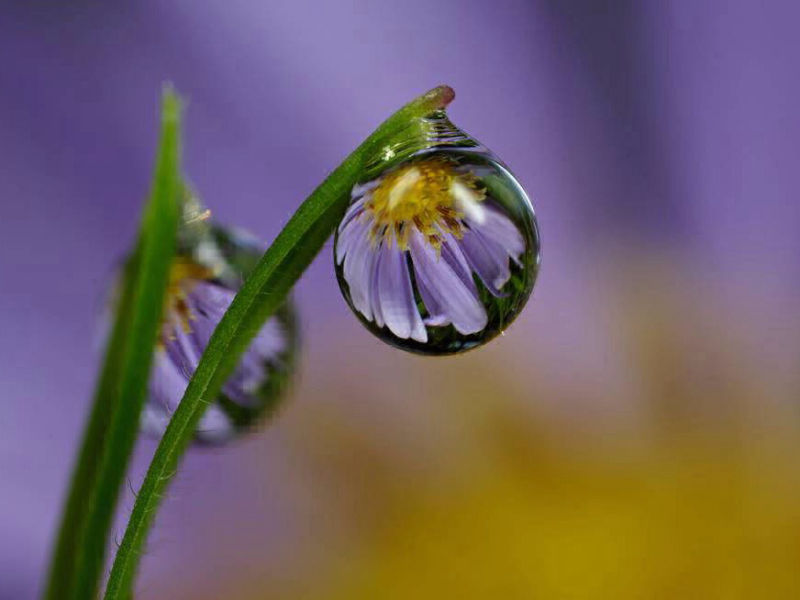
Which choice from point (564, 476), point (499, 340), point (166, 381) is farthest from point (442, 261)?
point (499, 340)

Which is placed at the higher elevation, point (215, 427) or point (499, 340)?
point (499, 340)

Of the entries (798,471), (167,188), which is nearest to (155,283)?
(167,188)

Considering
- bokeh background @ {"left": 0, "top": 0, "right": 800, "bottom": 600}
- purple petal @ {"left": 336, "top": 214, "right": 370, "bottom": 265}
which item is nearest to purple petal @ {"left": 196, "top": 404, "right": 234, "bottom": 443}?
purple petal @ {"left": 336, "top": 214, "right": 370, "bottom": 265}

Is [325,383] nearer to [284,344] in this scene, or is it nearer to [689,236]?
[689,236]

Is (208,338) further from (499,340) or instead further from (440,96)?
(499,340)

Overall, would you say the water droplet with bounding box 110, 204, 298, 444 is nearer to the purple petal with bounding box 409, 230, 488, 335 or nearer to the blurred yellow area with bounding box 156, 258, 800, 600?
the purple petal with bounding box 409, 230, 488, 335

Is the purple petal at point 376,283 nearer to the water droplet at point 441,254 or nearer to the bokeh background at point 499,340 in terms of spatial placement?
the water droplet at point 441,254
